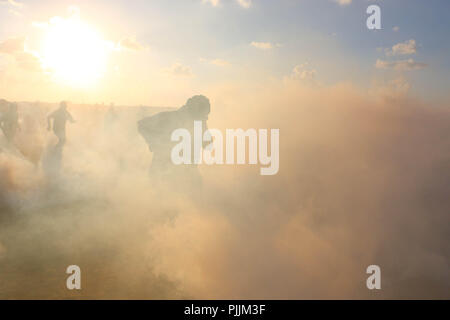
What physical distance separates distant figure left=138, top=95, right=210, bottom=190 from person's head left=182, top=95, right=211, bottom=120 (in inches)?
9.2

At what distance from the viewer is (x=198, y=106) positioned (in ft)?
62.4

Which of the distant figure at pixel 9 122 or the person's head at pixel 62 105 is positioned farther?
the distant figure at pixel 9 122

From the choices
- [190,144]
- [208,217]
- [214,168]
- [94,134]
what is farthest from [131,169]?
[94,134]

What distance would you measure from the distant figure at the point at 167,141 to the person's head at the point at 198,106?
23 centimetres

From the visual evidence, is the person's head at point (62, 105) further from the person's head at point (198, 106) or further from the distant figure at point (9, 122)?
the person's head at point (198, 106)

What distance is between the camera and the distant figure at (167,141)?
19469mm

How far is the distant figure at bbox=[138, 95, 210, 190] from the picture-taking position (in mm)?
19469

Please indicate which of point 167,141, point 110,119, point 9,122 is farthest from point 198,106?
point 110,119

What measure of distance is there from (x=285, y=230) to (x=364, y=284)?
5.02 m

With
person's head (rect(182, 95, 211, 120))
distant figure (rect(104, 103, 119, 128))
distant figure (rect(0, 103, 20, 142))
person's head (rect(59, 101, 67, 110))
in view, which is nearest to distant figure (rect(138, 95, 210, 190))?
person's head (rect(182, 95, 211, 120))

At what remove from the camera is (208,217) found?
16.9m

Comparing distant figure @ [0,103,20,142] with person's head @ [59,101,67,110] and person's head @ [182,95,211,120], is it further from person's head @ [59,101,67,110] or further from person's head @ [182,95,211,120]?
person's head @ [182,95,211,120]

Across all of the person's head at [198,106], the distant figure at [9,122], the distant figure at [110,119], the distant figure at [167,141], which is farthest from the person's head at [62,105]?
the distant figure at [110,119]

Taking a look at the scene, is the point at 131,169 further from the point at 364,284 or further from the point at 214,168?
the point at 364,284
